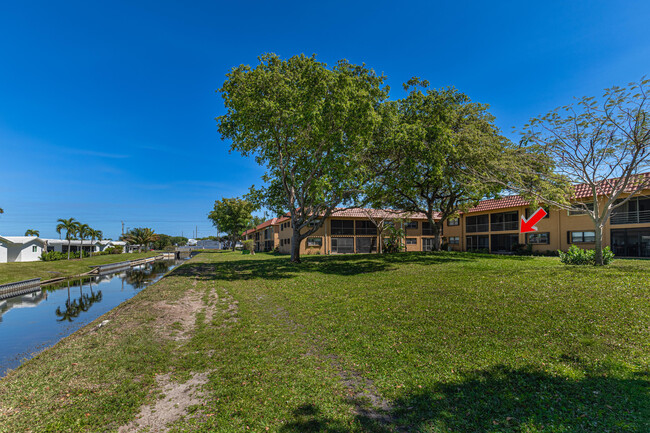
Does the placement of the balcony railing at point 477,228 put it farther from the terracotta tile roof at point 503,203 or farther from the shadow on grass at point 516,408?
the shadow on grass at point 516,408

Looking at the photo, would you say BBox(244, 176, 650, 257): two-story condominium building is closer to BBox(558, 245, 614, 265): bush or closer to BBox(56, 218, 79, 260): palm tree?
BBox(558, 245, 614, 265): bush

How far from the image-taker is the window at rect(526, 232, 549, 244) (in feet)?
107

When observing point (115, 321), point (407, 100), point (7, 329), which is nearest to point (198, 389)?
point (115, 321)

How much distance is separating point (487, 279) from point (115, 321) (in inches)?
533

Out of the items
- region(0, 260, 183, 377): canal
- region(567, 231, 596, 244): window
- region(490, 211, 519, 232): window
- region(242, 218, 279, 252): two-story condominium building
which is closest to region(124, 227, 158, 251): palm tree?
region(242, 218, 279, 252): two-story condominium building

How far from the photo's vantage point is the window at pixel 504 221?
36.3 metres

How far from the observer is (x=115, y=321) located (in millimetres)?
9875

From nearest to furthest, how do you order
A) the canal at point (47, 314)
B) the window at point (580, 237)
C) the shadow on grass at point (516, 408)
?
the shadow on grass at point (516, 408), the canal at point (47, 314), the window at point (580, 237)

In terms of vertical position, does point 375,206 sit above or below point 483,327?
above

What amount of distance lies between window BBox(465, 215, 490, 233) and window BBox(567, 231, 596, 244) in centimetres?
973

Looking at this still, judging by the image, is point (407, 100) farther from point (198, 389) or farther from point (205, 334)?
point (198, 389)

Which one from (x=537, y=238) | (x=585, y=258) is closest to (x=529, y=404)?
(x=585, y=258)

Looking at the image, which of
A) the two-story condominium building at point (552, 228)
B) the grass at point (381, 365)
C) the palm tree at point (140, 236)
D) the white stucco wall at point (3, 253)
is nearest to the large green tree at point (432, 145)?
the two-story condominium building at point (552, 228)

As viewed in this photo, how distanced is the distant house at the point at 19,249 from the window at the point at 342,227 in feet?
138
